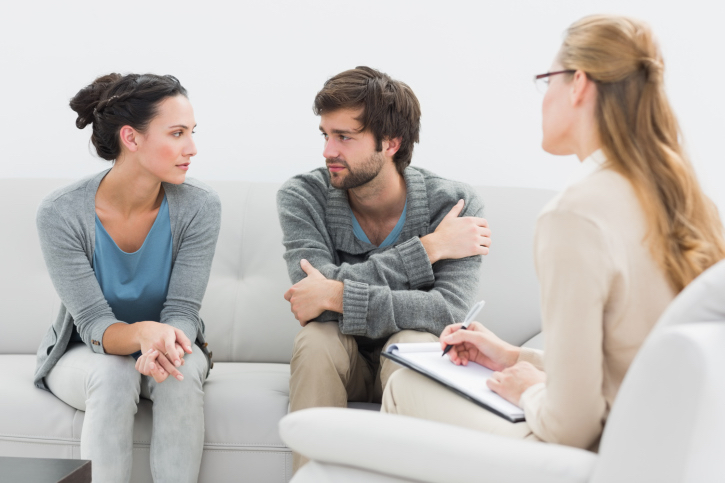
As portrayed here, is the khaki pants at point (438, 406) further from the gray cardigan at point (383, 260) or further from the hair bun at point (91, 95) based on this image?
the hair bun at point (91, 95)

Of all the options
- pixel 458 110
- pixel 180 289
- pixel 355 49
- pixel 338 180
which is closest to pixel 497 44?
pixel 458 110

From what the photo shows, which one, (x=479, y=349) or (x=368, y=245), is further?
(x=368, y=245)

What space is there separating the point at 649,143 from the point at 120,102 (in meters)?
1.43

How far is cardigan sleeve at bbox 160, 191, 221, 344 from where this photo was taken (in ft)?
6.30

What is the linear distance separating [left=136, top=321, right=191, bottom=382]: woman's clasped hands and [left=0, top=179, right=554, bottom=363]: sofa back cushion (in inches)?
19.9

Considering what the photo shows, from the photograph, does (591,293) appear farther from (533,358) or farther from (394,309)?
(394,309)

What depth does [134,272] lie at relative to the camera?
6.40 ft

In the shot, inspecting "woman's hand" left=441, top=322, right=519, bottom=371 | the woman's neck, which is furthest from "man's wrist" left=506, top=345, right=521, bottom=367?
the woman's neck

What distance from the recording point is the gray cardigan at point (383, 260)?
184 cm

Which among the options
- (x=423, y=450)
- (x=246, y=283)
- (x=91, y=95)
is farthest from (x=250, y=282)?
(x=423, y=450)

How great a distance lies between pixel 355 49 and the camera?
2.67 metres

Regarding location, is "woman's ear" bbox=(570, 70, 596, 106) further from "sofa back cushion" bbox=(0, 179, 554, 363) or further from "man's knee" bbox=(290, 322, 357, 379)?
"sofa back cushion" bbox=(0, 179, 554, 363)

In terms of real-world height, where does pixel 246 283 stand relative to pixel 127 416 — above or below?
above

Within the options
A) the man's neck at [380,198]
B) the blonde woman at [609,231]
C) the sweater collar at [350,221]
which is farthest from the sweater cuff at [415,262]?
the blonde woman at [609,231]
